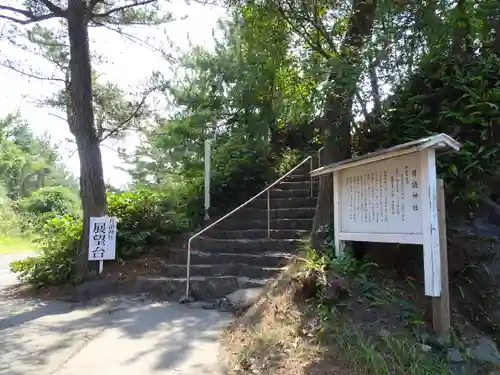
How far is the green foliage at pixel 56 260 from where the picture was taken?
25.4ft

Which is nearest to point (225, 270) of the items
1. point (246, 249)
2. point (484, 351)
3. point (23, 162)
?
point (246, 249)

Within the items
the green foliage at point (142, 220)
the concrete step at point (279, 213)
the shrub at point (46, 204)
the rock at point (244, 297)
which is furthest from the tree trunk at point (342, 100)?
the shrub at point (46, 204)

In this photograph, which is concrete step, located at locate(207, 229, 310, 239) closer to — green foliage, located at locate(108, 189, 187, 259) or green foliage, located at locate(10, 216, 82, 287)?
green foliage, located at locate(108, 189, 187, 259)

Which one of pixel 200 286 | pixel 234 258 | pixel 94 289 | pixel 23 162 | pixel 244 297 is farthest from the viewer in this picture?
pixel 23 162

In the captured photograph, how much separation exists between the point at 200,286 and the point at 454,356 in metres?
3.90

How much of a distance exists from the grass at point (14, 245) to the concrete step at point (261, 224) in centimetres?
1258

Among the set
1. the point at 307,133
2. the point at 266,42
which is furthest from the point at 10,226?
the point at 266,42

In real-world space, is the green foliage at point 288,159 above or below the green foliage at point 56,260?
above

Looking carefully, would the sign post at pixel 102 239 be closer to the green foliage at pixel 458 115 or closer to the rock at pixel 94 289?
the rock at pixel 94 289

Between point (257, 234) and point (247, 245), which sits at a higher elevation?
point (257, 234)

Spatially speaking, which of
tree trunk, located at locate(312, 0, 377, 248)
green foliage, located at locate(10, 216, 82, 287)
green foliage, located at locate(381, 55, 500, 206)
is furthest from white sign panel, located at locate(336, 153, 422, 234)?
green foliage, located at locate(10, 216, 82, 287)

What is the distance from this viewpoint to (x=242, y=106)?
32.2ft

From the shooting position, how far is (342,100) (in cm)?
592

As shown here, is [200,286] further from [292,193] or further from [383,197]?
[292,193]
